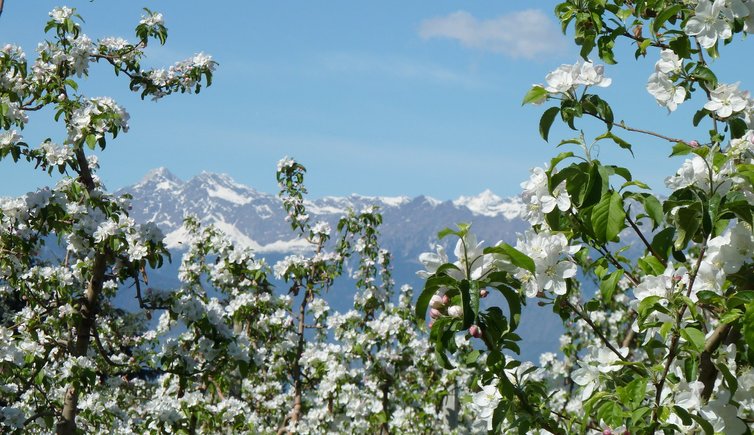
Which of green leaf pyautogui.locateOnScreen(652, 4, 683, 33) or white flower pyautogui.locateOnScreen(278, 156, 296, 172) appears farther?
white flower pyautogui.locateOnScreen(278, 156, 296, 172)

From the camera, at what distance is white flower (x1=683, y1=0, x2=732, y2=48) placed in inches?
97.0

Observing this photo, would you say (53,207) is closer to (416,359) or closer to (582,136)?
(582,136)

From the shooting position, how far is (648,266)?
2.55m

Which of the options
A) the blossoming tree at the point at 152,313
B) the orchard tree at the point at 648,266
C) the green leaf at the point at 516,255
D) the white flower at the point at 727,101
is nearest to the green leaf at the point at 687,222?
the orchard tree at the point at 648,266

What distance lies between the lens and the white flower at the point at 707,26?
246 centimetres

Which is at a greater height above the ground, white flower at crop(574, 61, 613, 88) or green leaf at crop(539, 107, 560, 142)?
white flower at crop(574, 61, 613, 88)

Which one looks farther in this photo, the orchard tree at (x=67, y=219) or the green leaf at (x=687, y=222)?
the orchard tree at (x=67, y=219)

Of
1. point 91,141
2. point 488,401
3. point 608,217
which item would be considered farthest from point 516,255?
point 91,141

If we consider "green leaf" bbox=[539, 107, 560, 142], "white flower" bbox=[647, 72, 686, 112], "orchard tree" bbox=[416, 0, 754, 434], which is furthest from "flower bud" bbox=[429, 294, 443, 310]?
"white flower" bbox=[647, 72, 686, 112]

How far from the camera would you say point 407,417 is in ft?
29.6

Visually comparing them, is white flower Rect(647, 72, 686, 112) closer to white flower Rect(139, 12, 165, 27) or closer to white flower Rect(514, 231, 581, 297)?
white flower Rect(514, 231, 581, 297)

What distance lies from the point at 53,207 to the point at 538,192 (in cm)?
377

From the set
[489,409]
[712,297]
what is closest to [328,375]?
[489,409]

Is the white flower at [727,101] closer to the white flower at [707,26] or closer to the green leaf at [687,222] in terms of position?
the white flower at [707,26]
